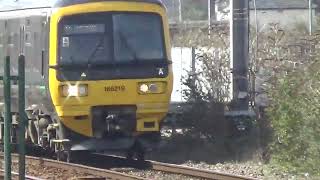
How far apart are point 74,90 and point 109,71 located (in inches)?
Result: 26.7

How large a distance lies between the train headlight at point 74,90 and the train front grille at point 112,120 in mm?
339

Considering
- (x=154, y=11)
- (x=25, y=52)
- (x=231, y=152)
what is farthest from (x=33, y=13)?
(x=231, y=152)

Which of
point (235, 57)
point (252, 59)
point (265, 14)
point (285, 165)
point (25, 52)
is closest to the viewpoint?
point (285, 165)

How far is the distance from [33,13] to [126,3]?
1903 mm

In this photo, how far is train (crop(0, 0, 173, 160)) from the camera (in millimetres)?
16766

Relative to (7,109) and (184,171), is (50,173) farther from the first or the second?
(7,109)

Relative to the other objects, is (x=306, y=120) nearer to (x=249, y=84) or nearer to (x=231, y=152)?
(x=231, y=152)

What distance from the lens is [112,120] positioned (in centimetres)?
1689

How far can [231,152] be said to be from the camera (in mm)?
19375

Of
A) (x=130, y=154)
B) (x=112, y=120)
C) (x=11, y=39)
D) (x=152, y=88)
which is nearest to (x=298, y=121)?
(x=152, y=88)

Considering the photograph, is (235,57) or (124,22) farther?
(235,57)

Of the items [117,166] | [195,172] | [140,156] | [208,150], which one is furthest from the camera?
[208,150]

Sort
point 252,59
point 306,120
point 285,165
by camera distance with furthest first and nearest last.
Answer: point 252,59
point 285,165
point 306,120

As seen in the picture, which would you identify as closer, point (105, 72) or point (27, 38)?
point (105, 72)
